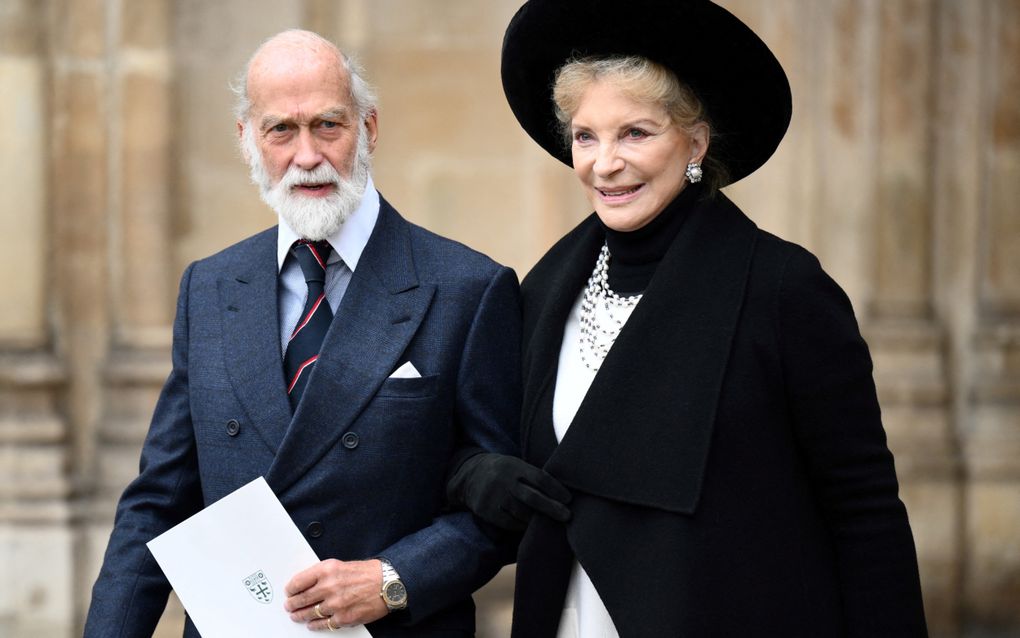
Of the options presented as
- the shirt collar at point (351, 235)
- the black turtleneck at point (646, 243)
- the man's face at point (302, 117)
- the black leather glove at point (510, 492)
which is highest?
the man's face at point (302, 117)

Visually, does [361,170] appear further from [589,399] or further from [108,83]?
[108,83]

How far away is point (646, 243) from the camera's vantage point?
2482 mm

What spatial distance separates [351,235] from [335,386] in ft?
1.03

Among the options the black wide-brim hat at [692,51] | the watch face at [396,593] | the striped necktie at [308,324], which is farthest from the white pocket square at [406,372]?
the black wide-brim hat at [692,51]

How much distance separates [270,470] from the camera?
248 cm

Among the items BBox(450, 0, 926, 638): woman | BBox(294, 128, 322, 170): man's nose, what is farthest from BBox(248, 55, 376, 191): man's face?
BBox(450, 0, 926, 638): woman

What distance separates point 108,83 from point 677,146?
3.71 meters

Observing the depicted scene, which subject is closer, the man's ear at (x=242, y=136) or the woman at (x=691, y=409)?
the woman at (x=691, y=409)

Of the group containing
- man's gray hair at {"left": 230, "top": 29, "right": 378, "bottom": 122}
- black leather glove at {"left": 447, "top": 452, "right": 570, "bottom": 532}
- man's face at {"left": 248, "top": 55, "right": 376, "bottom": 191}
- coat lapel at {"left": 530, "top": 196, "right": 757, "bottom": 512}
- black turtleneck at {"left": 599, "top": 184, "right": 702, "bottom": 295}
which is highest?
man's gray hair at {"left": 230, "top": 29, "right": 378, "bottom": 122}

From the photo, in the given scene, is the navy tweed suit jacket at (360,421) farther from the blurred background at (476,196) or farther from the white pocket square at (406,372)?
the blurred background at (476,196)

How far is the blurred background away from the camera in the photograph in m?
5.38

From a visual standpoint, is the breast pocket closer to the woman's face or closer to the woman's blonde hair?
the woman's face

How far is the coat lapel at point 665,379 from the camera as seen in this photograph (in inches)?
91.6

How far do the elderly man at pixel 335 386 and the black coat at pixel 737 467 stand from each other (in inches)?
9.6
